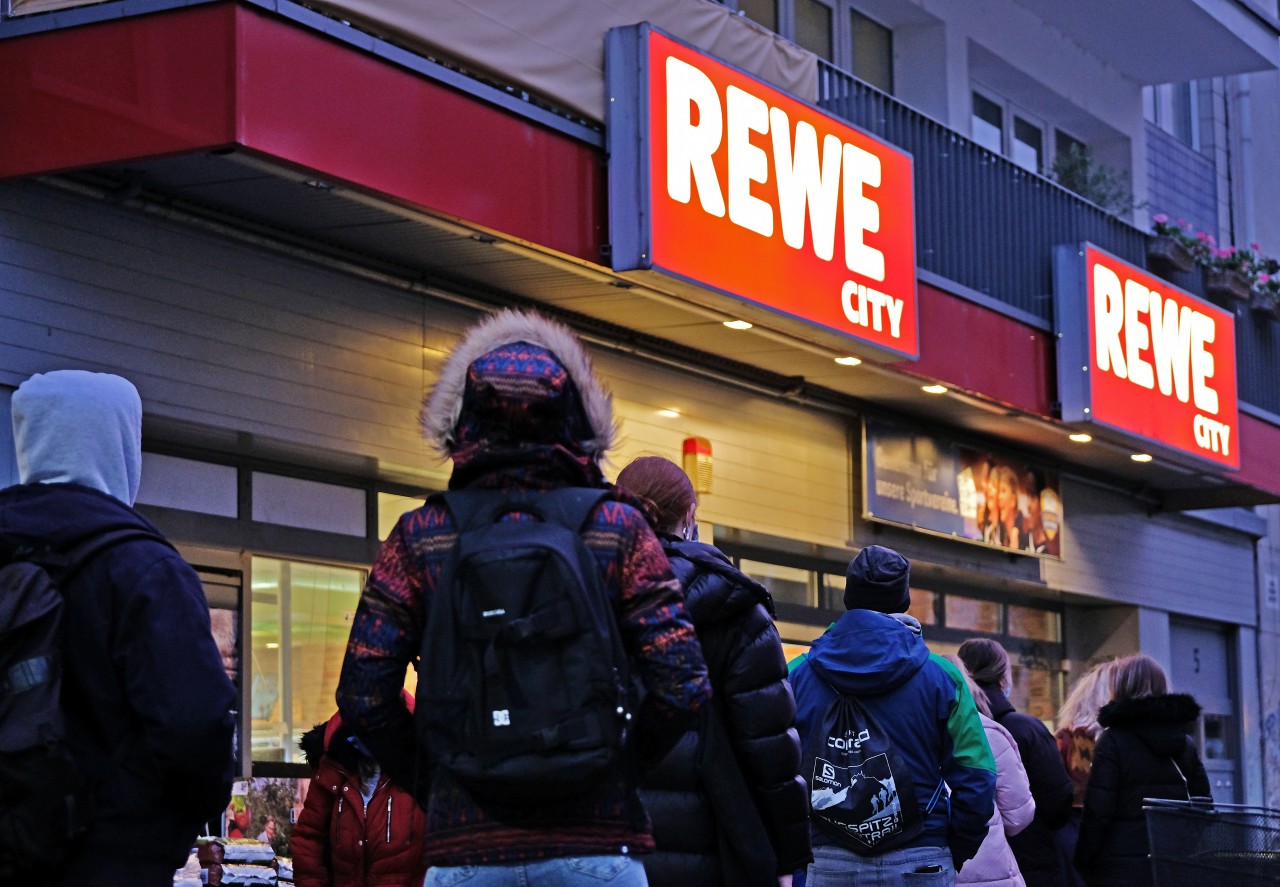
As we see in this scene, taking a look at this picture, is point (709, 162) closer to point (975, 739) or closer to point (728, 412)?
point (728, 412)

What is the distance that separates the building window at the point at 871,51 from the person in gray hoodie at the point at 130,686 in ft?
45.8

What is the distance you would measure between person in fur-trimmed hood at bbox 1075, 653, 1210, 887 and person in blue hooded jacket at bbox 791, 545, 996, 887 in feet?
8.01

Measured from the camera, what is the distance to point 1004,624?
18203 mm

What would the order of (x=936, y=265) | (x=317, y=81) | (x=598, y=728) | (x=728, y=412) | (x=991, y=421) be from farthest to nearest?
(x=991, y=421)
(x=936, y=265)
(x=728, y=412)
(x=317, y=81)
(x=598, y=728)

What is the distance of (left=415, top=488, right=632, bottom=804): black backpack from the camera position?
3.69 m

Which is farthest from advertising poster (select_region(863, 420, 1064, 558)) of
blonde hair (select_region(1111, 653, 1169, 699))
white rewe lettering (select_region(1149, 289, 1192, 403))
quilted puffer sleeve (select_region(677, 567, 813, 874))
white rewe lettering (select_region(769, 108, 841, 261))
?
quilted puffer sleeve (select_region(677, 567, 813, 874))

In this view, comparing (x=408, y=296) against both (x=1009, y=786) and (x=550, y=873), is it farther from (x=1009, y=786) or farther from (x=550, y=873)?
(x=550, y=873)

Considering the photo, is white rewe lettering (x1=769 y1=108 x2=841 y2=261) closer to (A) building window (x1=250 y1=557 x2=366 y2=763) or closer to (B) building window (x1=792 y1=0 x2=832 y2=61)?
(A) building window (x1=250 y1=557 x2=366 y2=763)

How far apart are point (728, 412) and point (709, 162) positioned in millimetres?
2905

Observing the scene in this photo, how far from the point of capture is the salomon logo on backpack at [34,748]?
3.93 meters

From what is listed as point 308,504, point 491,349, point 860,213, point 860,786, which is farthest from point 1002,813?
point 860,213

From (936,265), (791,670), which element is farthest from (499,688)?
(936,265)

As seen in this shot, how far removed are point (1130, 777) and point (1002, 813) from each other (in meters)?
1.18

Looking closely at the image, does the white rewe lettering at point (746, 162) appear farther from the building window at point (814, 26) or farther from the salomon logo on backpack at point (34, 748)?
the salomon logo on backpack at point (34, 748)
